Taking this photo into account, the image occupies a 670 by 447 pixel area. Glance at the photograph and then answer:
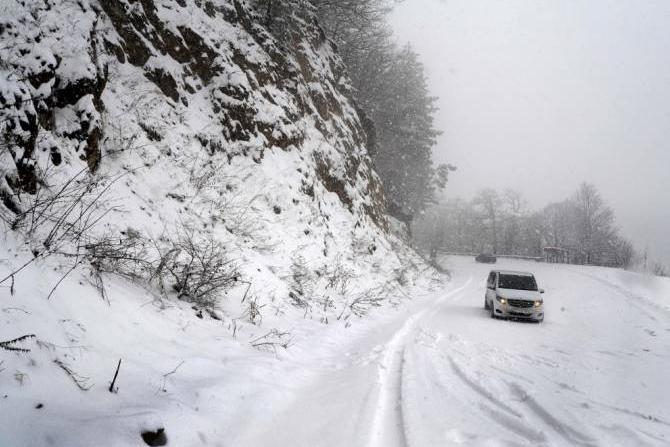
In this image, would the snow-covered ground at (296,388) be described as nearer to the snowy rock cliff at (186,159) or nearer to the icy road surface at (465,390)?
the icy road surface at (465,390)

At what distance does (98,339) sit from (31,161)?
280 centimetres

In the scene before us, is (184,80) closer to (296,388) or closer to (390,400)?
(296,388)

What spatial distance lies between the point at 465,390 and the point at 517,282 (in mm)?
9490

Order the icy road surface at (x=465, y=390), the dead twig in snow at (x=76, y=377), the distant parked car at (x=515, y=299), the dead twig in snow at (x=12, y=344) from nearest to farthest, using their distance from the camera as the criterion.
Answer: the dead twig in snow at (x=12, y=344) < the dead twig in snow at (x=76, y=377) < the icy road surface at (x=465, y=390) < the distant parked car at (x=515, y=299)

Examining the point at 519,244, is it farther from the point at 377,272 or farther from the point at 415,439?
the point at 415,439

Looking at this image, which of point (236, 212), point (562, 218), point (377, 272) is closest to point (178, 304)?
point (236, 212)

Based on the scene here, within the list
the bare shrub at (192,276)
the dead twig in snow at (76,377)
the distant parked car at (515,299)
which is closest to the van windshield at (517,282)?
the distant parked car at (515,299)

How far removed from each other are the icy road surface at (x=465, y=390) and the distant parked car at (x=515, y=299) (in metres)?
1.69

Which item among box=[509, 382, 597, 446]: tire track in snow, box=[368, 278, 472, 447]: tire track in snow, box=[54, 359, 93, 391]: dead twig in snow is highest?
box=[54, 359, 93, 391]: dead twig in snow

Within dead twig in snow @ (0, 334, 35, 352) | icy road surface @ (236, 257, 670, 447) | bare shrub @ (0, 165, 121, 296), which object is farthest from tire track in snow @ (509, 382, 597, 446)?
bare shrub @ (0, 165, 121, 296)

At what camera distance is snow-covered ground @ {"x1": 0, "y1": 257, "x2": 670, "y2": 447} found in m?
2.79

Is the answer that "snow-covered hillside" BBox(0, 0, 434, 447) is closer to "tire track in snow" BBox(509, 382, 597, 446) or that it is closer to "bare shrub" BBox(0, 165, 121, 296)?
"bare shrub" BBox(0, 165, 121, 296)

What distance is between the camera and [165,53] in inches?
402

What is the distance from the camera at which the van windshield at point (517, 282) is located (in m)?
13.0
